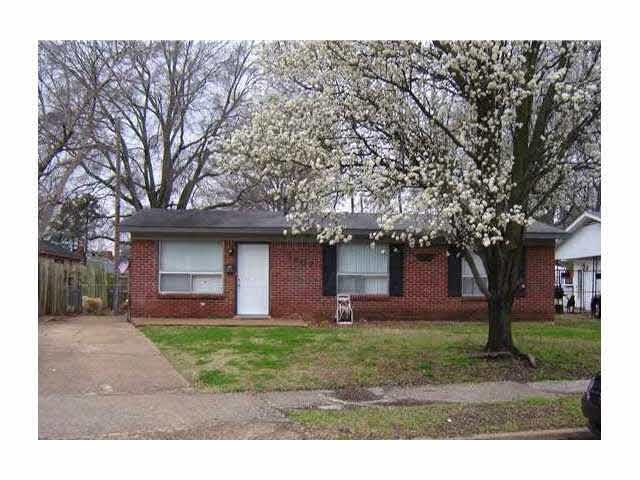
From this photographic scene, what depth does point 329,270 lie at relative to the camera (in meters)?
16.4

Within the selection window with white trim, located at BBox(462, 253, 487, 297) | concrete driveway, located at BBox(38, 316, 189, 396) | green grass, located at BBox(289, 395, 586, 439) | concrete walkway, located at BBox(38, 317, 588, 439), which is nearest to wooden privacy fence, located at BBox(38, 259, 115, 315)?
concrete driveway, located at BBox(38, 316, 189, 396)

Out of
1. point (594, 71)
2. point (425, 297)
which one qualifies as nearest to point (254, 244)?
point (425, 297)

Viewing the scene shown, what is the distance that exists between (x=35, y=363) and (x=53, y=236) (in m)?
26.4

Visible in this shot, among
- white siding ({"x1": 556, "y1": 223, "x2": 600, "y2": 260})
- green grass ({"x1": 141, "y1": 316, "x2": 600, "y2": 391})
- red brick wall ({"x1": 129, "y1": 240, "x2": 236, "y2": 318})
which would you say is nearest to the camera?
green grass ({"x1": 141, "y1": 316, "x2": 600, "y2": 391})

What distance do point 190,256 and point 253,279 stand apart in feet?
5.62

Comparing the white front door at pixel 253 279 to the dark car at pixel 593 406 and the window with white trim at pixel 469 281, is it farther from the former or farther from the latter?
the dark car at pixel 593 406

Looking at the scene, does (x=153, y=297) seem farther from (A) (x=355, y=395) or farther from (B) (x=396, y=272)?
(A) (x=355, y=395)

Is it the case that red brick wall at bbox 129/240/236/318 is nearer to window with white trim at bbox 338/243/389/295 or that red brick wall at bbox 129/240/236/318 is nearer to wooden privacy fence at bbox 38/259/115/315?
wooden privacy fence at bbox 38/259/115/315

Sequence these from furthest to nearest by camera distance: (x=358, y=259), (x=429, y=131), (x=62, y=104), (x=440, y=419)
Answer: (x=62, y=104) → (x=358, y=259) → (x=429, y=131) → (x=440, y=419)

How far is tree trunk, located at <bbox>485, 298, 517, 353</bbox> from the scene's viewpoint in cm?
1055

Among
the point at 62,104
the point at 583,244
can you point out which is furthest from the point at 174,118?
the point at 583,244

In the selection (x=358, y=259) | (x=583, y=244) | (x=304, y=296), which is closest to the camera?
(x=304, y=296)

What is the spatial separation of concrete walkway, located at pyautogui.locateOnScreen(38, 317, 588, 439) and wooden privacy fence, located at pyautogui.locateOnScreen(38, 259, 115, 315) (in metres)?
6.59

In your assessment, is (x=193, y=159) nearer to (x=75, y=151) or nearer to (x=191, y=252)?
(x=75, y=151)
